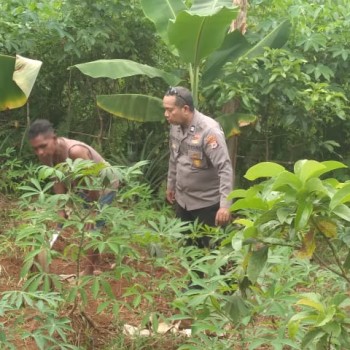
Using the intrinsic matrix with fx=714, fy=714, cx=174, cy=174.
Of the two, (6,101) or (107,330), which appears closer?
(107,330)

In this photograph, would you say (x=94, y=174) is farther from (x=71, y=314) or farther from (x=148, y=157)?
(x=148, y=157)

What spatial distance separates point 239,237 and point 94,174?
3.52ft

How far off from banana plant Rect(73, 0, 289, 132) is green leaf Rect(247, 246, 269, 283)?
3883mm

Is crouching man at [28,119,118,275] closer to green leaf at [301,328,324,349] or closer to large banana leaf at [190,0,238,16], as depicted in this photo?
green leaf at [301,328,324,349]

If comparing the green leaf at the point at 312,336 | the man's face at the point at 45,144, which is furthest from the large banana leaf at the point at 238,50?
the green leaf at the point at 312,336

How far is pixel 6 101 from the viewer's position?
6.05 m

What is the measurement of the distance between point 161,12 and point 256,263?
15.2 feet

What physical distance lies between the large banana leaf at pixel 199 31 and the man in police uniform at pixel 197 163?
1.33m

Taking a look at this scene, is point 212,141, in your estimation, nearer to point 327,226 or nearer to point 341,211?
point 327,226

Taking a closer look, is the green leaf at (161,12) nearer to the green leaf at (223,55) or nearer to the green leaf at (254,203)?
the green leaf at (223,55)

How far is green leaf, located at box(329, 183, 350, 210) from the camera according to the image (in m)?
2.28

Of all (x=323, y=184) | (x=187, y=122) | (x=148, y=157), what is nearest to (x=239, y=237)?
(x=323, y=184)

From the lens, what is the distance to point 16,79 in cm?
585

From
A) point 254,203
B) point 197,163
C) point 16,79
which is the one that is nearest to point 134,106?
point 16,79
